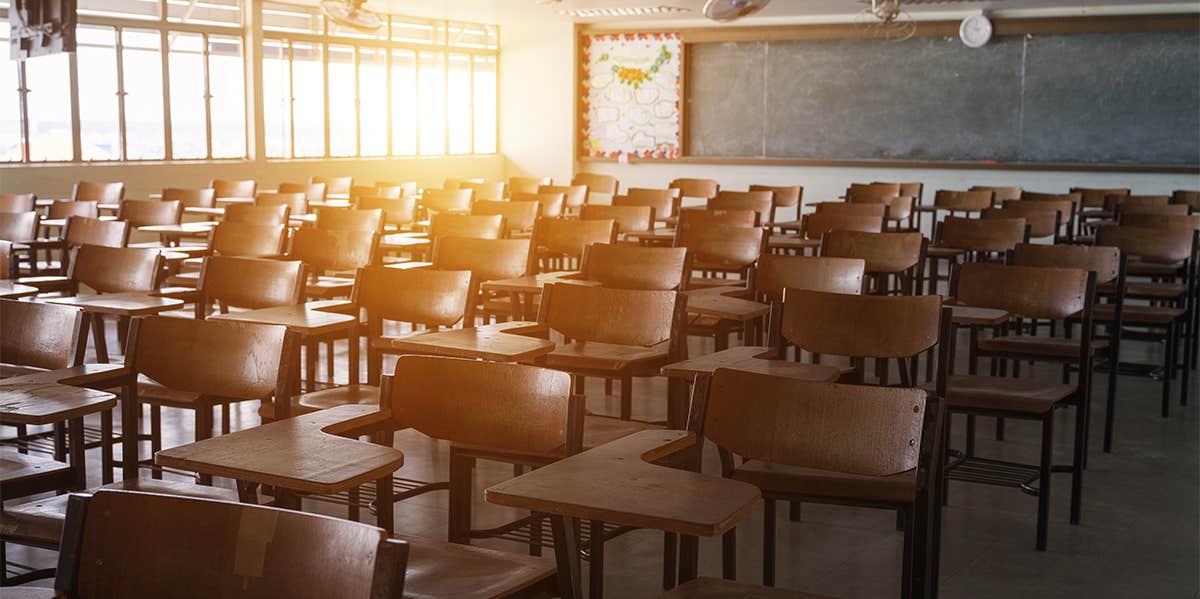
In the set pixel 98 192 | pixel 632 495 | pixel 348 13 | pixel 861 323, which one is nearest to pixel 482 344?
pixel 861 323

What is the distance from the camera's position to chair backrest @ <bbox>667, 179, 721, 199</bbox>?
11.1 m

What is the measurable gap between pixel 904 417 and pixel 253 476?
1334 millimetres

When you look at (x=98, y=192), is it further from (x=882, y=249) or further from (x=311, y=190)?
(x=882, y=249)

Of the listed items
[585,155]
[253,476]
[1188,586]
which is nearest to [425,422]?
Answer: [253,476]

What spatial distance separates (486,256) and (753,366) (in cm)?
244

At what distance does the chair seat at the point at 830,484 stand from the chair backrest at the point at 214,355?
1.22 metres

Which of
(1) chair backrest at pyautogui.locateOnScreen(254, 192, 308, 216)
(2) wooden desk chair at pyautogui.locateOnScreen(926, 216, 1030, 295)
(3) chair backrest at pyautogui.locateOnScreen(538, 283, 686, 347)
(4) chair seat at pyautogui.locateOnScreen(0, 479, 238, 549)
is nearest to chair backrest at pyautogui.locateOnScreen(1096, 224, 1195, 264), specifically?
(2) wooden desk chair at pyautogui.locateOnScreen(926, 216, 1030, 295)

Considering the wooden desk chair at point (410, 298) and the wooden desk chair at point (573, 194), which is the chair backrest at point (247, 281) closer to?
the wooden desk chair at point (410, 298)

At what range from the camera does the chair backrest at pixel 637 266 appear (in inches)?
211

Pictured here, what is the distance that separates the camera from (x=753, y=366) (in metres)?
3.67

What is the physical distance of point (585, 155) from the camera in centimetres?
1577

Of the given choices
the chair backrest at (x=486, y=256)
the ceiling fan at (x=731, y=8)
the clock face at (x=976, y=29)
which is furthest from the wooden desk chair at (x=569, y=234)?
the clock face at (x=976, y=29)

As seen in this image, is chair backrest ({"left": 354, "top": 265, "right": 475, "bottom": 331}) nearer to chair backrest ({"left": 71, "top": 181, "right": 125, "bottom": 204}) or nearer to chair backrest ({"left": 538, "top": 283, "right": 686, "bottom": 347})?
chair backrest ({"left": 538, "top": 283, "right": 686, "bottom": 347})

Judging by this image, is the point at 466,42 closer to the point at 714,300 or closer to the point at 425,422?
the point at 714,300
